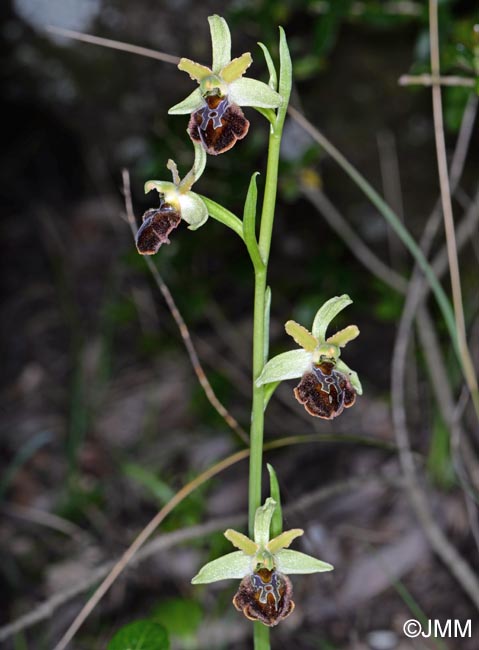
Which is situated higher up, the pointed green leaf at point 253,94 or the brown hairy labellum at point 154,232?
the pointed green leaf at point 253,94

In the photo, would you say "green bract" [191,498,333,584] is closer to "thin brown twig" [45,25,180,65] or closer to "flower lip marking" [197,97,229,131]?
"flower lip marking" [197,97,229,131]

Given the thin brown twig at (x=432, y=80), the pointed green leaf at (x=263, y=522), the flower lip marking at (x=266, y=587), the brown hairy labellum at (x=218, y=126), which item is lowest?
the flower lip marking at (x=266, y=587)

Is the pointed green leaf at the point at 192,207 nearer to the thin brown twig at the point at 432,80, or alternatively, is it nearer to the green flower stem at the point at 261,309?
the green flower stem at the point at 261,309

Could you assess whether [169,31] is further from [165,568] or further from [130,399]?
[165,568]

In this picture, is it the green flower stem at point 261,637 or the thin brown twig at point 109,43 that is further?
the thin brown twig at point 109,43

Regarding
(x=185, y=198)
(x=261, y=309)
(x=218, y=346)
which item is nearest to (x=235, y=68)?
(x=185, y=198)

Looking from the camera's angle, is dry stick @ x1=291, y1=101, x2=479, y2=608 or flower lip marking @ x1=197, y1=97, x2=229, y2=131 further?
dry stick @ x1=291, y1=101, x2=479, y2=608

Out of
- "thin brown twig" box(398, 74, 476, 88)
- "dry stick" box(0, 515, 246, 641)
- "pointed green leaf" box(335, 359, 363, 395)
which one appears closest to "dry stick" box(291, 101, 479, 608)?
"thin brown twig" box(398, 74, 476, 88)

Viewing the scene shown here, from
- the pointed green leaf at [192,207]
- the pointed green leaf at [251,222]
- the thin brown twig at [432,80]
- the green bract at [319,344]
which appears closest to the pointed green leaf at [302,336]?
the green bract at [319,344]

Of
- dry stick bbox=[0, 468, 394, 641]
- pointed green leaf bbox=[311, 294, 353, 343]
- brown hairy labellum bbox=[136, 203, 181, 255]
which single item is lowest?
dry stick bbox=[0, 468, 394, 641]
